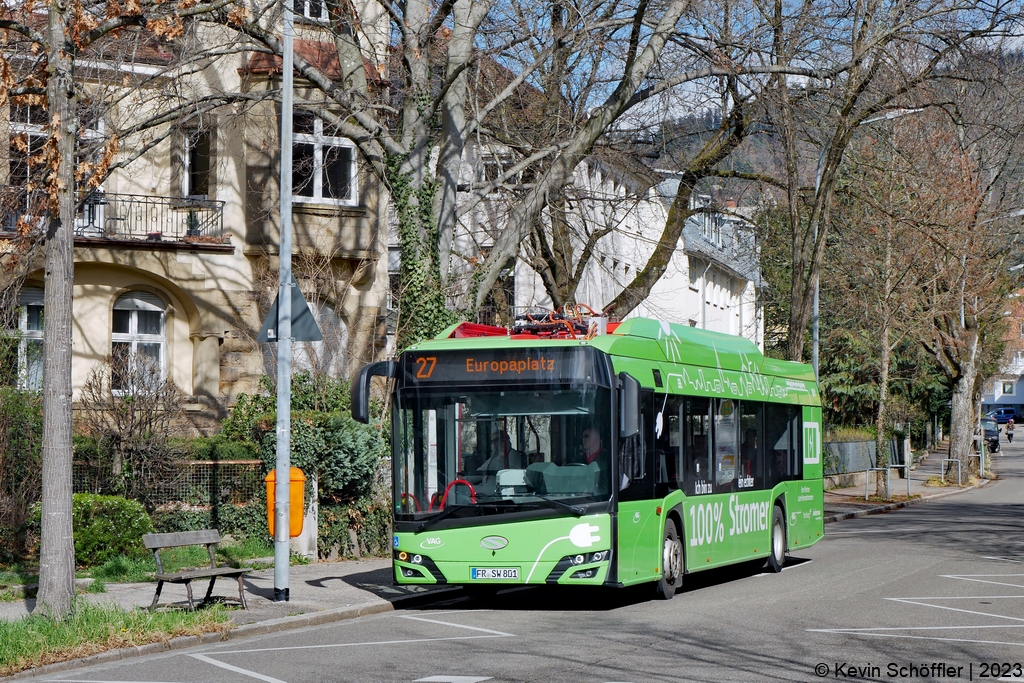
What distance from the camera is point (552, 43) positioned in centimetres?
1955

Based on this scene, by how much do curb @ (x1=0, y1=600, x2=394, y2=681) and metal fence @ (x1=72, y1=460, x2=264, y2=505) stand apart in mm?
5263

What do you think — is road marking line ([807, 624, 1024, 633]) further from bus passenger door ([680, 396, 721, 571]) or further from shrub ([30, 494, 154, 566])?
shrub ([30, 494, 154, 566])

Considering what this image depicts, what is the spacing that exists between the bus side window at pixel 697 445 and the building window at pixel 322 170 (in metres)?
11.3

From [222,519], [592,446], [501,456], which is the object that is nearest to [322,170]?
[222,519]

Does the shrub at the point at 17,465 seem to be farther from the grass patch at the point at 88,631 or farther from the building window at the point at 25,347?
the grass patch at the point at 88,631

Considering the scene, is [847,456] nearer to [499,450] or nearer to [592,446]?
[592,446]

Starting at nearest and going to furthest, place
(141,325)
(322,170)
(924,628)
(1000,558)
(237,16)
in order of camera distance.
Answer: (924,628)
(237,16)
(1000,558)
(141,325)
(322,170)

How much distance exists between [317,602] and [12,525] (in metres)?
4.90

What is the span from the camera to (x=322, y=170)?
25.5 metres

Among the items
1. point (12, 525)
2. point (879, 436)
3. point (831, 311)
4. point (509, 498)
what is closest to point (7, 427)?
point (12, 525)

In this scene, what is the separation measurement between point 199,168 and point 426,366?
45.4 ft

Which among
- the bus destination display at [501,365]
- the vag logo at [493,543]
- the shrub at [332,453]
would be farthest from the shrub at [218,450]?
the vag logo at [493,543]

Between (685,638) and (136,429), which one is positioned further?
(136,429)

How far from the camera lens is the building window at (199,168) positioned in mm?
25422
